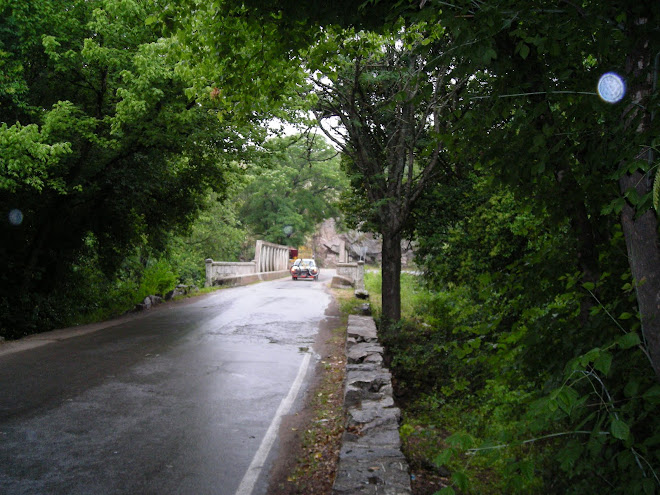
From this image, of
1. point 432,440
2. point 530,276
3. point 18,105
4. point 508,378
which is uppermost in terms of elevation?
point 18,105

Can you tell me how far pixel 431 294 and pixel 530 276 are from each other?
39.6 feet

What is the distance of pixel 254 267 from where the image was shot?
126 feet

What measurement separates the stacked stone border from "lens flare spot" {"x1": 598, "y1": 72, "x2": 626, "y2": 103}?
2.88 m

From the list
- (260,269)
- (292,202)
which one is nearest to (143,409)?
(260,269)

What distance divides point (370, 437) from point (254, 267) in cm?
3434

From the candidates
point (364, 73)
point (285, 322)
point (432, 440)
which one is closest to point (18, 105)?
point (364, 73)

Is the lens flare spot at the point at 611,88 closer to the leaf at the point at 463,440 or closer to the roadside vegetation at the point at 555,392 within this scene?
the roadside vegetation at the point at 555,392

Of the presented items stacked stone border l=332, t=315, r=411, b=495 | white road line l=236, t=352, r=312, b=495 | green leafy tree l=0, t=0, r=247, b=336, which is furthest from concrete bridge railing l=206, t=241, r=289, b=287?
stacked stone border l=332, t=315, r=411, b=495

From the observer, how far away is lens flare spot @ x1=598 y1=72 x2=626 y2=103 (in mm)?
2478

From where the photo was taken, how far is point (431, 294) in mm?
15539

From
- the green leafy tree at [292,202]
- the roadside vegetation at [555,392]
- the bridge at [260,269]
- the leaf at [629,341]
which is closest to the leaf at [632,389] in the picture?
the roadside vegetation at [555,392]

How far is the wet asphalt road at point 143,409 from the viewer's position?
442cm

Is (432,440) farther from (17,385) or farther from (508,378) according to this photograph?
(17,385)

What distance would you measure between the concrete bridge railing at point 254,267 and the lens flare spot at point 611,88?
25.8 metres
